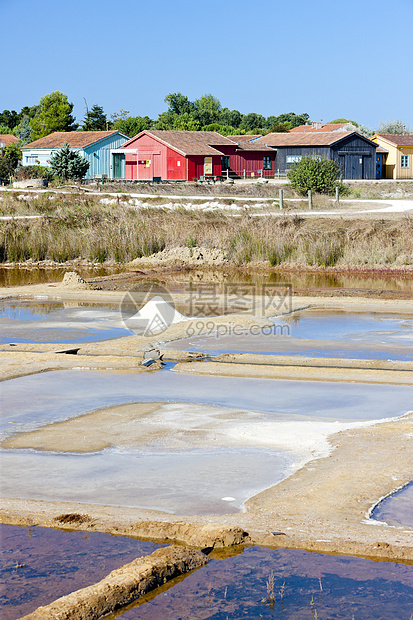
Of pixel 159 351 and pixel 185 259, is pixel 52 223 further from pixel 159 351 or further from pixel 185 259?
pixel 159 351

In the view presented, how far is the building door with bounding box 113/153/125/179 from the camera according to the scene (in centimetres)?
6053

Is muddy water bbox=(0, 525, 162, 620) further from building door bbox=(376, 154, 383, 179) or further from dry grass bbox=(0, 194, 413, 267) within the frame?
building door bbox=(376, 154, 383, 179)

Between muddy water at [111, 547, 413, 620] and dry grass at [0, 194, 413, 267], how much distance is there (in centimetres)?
2262

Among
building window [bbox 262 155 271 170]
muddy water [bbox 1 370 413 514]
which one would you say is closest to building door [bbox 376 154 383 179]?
building window [bbox 262 155 271 170]

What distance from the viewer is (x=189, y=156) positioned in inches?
2117

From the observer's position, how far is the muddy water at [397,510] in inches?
241

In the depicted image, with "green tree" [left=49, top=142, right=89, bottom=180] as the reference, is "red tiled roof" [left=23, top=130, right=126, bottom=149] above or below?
above

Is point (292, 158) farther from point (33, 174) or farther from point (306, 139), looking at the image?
point (33, 174)

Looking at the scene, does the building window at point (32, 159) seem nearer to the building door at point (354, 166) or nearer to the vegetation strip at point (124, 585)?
the building door at point (354, 166)

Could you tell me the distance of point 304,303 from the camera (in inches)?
758

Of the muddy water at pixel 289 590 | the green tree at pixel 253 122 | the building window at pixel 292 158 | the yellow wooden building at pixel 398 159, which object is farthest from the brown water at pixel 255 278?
the green tree at pixel 253 122

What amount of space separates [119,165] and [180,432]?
54.0 meters

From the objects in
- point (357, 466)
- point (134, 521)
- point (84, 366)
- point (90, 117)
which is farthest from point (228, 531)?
point (90, 117)

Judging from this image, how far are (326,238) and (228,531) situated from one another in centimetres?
2324
